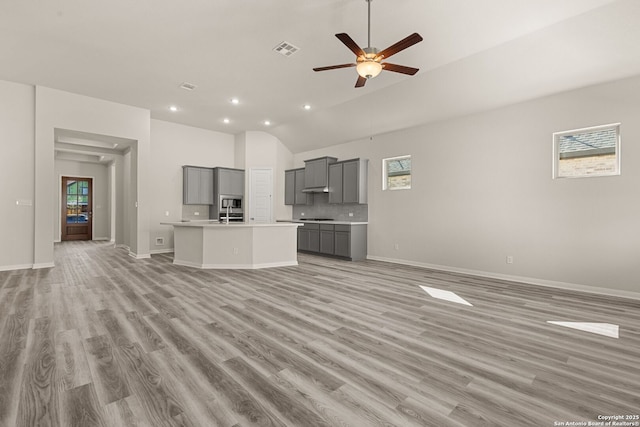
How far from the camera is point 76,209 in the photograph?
10883 millimetres

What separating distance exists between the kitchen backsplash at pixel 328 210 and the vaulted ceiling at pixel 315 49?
2385 mm

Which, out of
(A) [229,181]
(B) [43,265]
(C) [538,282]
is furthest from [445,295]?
(B) [43,265]

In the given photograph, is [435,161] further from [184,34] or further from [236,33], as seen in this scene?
[184,34]

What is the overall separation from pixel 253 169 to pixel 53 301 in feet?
20.1

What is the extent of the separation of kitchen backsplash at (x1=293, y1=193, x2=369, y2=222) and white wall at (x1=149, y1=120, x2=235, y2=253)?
318 centimetres

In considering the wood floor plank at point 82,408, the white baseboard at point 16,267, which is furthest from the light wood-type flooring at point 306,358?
the white baseboard at point 16,267

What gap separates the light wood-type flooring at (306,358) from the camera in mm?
1670

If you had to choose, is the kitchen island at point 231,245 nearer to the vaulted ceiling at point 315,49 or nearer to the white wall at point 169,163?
the white wall at point 169,163

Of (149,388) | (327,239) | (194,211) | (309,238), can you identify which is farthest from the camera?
(194,211)

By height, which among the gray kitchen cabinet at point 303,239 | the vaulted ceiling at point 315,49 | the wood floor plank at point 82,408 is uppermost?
the vaulted ceiling at point 315,49

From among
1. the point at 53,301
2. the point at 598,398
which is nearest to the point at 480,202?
the point at 598,398

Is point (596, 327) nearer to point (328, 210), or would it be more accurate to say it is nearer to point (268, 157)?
point (328, 210)

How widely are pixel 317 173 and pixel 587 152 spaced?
5.56 m

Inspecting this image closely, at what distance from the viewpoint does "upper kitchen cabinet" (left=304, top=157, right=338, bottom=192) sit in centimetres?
798
